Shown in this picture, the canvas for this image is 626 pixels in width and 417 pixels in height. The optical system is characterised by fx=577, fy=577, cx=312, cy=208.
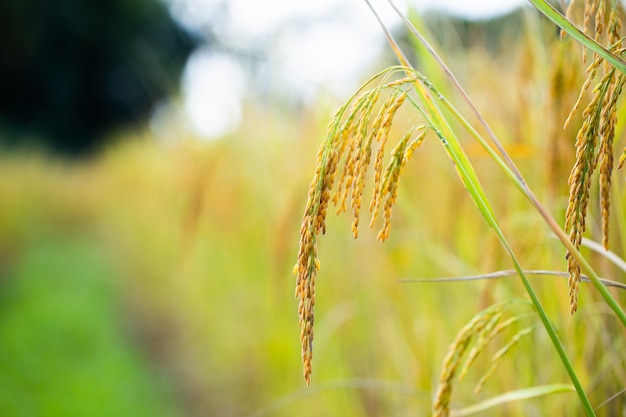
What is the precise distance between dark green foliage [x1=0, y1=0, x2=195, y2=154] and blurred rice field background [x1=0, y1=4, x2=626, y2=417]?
11.0m

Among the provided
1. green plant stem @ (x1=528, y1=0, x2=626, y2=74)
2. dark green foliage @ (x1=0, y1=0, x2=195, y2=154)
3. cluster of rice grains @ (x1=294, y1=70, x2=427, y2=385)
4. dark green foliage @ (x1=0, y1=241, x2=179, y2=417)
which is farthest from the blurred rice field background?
dark green foliage @ (x1=0, y1=0, x2=195, y2=154)

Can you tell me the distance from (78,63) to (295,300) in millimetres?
16179

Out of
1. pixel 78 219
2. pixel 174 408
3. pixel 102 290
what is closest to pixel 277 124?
pixel 174 408

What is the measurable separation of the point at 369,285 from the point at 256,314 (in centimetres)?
114

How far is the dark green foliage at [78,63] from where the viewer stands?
1470cm

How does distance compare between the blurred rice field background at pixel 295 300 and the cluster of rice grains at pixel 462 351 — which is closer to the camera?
the cluster of rice grains at pixel 462 351

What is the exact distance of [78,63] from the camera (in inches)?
643

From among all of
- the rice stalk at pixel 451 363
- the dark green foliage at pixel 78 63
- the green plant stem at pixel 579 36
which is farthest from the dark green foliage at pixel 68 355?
the dark green foliage at pixel 78 63

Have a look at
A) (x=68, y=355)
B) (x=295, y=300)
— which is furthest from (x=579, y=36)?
(x=68, y=355)

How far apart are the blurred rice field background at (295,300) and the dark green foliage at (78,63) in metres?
11.0

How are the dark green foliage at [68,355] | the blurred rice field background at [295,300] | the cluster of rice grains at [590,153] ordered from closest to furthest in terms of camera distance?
the cluster of rice grains at [590,153], the blurred rice field background at [295,300], the dark green foliage at [68,355]

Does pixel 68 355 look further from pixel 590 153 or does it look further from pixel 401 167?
pixel 590 153

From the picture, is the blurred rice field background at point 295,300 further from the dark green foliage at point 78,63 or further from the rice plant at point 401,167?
the dark green foliage at point 78,63

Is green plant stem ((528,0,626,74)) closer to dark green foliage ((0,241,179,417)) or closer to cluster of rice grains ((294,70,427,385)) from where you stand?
cluster of rice grains ((294,70,427,385))
